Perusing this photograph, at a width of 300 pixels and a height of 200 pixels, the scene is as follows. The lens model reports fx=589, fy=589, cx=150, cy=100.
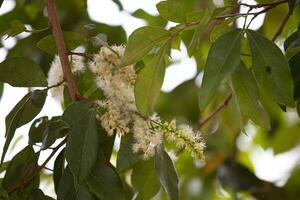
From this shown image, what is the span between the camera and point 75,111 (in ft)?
2.51

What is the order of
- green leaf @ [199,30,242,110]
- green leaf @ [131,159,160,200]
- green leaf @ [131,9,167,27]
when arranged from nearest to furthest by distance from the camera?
green leaf @ [199,30,242,110], green leaf @ [131,159,160,200], green leaf @ [131,9,167,27]

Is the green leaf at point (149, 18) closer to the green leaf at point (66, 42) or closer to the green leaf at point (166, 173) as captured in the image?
the green leaf at point (66, 42)

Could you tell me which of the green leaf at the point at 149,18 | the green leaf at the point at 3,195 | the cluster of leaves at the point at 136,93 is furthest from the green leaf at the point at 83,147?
the green leaf at the point at 149,18

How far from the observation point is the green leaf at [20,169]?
2.69 feet

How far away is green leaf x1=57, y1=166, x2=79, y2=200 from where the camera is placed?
2.49ft

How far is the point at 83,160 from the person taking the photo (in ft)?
2.39

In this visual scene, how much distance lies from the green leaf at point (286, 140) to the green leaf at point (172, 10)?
0.52 metres

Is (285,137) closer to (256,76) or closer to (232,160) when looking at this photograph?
(232,160)

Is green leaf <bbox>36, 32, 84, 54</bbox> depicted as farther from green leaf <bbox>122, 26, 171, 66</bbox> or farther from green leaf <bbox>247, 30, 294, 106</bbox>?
green leaf <bbox>247, 30, 294, 106</bbox>

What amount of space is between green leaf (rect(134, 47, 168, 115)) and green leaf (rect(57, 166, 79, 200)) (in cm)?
13

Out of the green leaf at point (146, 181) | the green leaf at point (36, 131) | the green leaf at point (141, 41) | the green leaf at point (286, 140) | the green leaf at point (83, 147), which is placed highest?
the green leaf at point (141, 41)

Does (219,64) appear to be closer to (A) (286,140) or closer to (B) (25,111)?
(B) (25,111)

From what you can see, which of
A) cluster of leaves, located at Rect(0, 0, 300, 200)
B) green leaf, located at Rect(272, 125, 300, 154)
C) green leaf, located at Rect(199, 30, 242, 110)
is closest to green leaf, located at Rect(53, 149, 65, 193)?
cluster of leaves, located at Rect(0, 0, 300, 200)

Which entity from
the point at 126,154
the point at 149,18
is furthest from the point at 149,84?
the point at 149,18
